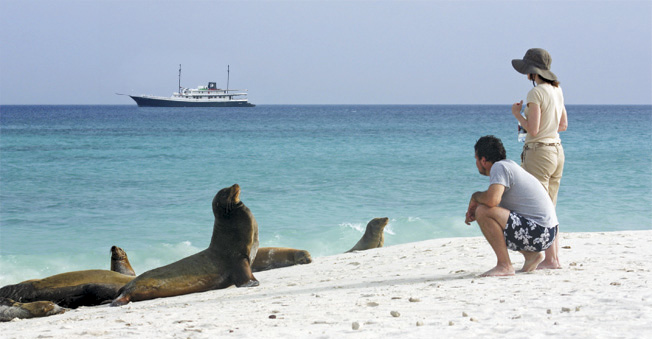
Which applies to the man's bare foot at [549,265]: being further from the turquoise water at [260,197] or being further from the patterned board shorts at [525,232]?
the turquoise water at [260,197]

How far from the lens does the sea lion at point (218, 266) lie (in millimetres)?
5996

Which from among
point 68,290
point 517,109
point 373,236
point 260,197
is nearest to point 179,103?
point 260,197

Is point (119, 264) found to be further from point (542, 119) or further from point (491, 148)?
point (542, 119)

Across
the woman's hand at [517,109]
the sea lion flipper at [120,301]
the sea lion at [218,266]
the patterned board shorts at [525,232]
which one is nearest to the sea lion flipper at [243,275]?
the sea lion at [218,266]

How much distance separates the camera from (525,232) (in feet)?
15.8

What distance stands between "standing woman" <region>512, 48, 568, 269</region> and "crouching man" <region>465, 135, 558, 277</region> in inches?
11.4

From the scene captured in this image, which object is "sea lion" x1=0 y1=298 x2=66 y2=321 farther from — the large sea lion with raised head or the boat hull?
the boat hull

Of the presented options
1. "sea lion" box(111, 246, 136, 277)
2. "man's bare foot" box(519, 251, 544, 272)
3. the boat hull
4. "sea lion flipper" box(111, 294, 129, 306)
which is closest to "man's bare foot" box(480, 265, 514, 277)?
"man's bare foot" box(519, 251, 544, 272)

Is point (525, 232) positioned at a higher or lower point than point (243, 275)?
higher

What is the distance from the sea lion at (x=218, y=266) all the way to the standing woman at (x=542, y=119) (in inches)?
104

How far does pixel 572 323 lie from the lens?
140 inches

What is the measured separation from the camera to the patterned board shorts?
4.81 meters

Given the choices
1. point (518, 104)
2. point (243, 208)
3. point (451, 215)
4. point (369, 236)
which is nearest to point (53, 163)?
point (451, 215)

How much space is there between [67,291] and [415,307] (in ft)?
11.4
